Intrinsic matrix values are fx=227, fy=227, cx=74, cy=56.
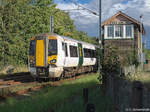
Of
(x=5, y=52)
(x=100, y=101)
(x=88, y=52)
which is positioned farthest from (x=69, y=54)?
(x=5, y=52)

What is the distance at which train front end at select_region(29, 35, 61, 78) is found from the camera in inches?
510

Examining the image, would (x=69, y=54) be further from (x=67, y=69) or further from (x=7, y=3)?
(x=7, y=3)

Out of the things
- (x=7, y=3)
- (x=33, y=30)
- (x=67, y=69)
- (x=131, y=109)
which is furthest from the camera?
(x=33, y=30)

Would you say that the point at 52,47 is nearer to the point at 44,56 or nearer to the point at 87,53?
the point at 44,56

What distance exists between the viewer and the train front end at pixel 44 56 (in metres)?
12.9

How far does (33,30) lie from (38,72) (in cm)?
1721

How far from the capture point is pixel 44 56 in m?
13.0

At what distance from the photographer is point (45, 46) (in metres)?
13.2

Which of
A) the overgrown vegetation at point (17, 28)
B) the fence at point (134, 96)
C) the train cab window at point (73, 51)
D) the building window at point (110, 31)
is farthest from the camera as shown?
the building window at point (110, 31)

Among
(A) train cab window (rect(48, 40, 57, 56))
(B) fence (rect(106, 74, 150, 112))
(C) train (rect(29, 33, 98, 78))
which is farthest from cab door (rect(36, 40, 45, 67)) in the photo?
(B) fence (rect(106, 74, 150, 112))

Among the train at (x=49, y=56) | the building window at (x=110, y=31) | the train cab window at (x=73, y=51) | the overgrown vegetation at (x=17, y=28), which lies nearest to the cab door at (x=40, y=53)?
the train at (x=49, y=56)

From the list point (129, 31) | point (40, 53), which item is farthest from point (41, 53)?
point (129, 31)

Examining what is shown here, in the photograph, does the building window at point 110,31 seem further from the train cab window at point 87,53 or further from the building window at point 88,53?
the train cab window at point 87,53

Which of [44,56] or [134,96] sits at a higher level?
[44,56]
